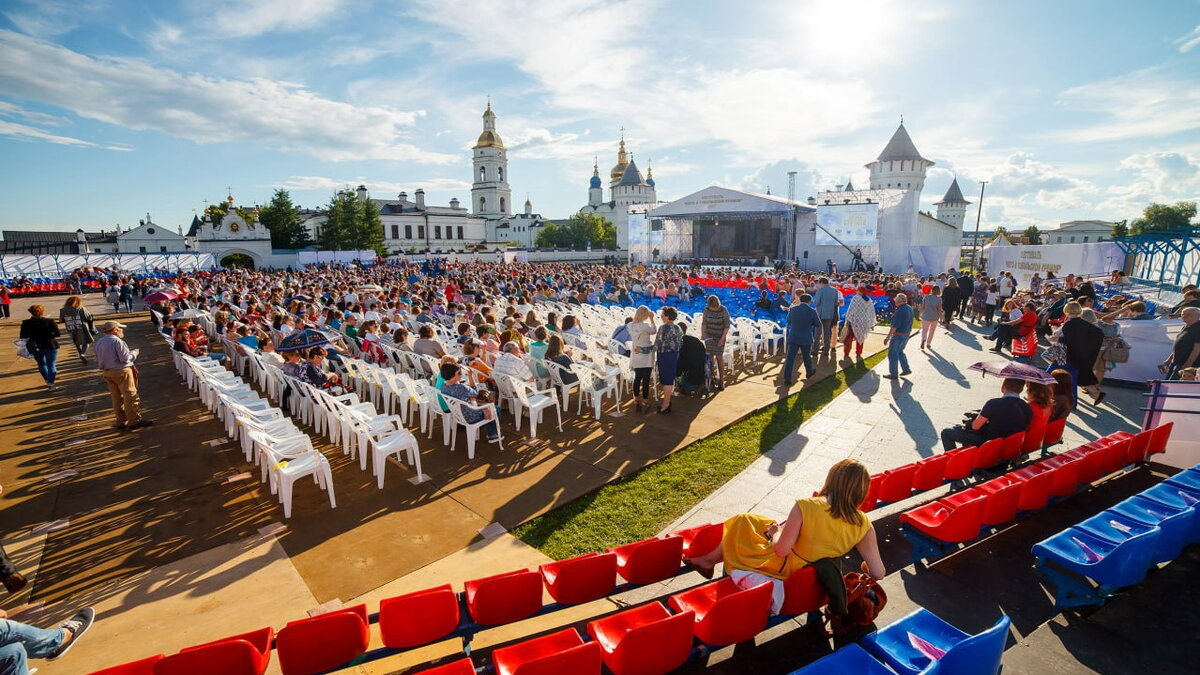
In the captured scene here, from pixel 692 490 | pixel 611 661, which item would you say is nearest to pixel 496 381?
pixel 692 490

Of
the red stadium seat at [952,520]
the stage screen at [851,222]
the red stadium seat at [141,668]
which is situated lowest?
the red stadium seat at [952,520]

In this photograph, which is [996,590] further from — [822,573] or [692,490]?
[692,490]

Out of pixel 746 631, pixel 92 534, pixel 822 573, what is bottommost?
pixel 92 534

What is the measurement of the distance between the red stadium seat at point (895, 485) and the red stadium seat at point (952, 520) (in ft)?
0.91

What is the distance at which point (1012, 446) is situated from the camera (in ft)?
15.2

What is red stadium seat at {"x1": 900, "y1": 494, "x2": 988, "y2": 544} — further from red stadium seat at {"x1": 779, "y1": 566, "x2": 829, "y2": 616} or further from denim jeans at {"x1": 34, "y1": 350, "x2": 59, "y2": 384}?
denim jeans at {"x1": 34, "y1": 350, "x2": 59, "y2": 384}

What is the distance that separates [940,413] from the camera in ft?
23.3

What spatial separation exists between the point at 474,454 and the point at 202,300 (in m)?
16.2

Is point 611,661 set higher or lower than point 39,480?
higher

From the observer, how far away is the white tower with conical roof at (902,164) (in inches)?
2030

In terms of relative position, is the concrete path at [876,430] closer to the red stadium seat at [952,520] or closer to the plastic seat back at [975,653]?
the red stadium seat at [952,520]

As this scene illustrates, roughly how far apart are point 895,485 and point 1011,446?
64.7 inches

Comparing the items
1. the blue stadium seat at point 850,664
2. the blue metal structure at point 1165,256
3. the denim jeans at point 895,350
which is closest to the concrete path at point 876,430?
the denim jeans at point 895,350

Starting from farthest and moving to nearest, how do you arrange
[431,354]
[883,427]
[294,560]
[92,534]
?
[431,354] → [883,427] → [92,534] → [294,560]
